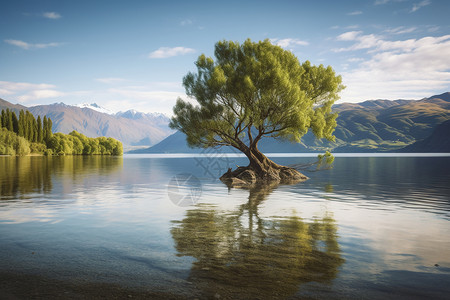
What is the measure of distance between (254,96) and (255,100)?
562mm

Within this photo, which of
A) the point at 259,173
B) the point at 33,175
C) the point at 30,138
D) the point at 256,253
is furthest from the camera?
the point at 30,138

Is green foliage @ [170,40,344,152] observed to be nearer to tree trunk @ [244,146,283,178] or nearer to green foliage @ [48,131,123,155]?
tree trunk @ [244,146,283,178]

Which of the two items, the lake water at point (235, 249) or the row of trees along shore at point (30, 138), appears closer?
the lake water at point (235, 249)

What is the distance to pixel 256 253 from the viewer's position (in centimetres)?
1017

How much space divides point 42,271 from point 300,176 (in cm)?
4054

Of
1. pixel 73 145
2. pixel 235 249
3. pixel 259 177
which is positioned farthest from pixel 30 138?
pixel 235 249

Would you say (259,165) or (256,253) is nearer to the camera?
(256,253)

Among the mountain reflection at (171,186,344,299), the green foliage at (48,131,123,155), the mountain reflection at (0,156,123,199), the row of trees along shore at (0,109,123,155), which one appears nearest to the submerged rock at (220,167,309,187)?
the mountain reflection at (0,156,123,199)

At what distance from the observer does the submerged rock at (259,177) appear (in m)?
39.8

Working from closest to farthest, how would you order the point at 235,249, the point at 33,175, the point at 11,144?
the point at 235,249 → the point at 33,175 → the point at 11,144

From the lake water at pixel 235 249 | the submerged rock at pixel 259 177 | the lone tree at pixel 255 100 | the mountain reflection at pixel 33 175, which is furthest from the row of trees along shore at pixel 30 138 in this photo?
the lake water at pixel 235 249

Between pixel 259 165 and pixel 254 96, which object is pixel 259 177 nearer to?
pixel 259 165

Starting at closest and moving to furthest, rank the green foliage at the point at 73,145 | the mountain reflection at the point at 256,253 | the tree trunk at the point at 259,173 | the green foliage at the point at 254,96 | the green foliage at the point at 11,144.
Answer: the mountain reflection at the point at 256,253
the green foliage at the point at 254,96
the tree trunk at the point at 259,173
the green foliage at the point at 11,144
the green foliage at the point at 73,145

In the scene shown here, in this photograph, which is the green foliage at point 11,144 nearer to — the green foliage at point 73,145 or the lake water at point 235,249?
the green foliage at point 73,145
